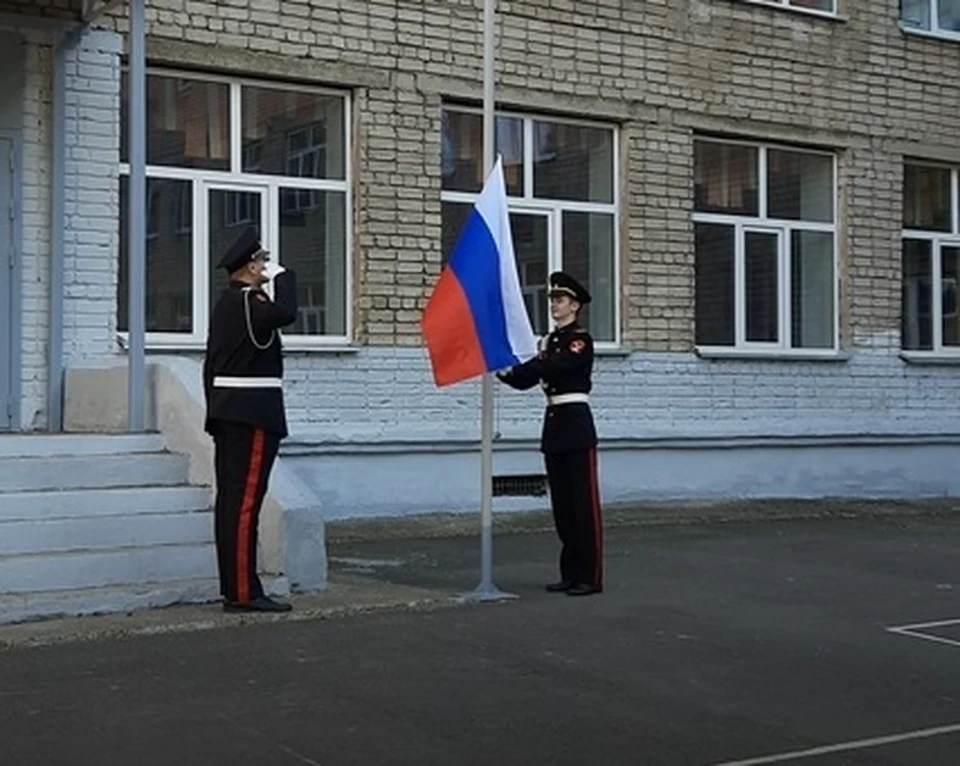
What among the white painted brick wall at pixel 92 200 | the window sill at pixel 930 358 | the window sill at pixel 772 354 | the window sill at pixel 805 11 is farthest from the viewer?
the window sill at pixel 930 358

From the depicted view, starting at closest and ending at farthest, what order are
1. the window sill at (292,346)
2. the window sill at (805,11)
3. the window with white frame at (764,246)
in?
the window sill at (292,346), the window with white frame at (764,246), the window sill at (805,11)

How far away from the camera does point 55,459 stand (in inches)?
376

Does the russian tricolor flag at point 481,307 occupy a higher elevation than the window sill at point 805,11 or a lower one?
lower

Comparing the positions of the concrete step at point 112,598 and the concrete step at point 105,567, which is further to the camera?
the concrete step at point 105,567

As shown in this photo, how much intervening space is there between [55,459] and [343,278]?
14.9 ft

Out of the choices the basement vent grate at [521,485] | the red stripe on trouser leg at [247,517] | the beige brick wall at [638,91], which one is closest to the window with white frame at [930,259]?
the beige brick wall at [638,91]

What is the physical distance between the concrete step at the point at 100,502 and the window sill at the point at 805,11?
8930 mm

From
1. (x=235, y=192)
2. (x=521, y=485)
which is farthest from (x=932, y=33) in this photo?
(x=235, y=192)

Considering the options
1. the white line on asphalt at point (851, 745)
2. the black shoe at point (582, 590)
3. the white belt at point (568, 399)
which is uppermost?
the white belt at point (568, 399)

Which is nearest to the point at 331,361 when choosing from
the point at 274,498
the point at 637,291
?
the point at 637,291

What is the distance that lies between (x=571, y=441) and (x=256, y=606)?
84.7 inches

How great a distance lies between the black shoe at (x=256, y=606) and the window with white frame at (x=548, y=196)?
5962 mm

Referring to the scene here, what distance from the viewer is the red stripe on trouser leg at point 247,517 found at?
8516mm

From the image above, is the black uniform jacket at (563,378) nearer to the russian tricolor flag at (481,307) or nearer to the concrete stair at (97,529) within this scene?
the russian tricolor flag at (481,307)
